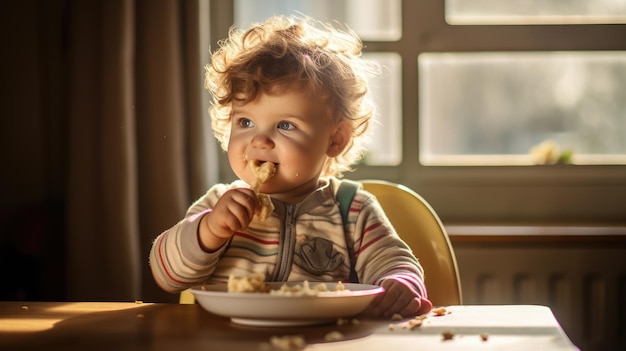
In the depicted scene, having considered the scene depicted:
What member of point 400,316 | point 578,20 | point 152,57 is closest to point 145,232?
point 152,57

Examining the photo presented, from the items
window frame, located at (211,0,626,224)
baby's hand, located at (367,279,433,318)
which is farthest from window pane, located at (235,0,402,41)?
Answer: baby's hand, located at (367,279,433,318)

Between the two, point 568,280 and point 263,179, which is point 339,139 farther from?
point 568,280

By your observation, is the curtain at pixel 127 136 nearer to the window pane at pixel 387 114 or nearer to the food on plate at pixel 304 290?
the window pane at pixel 387 114

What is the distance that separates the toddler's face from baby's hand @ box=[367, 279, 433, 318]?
0.29m

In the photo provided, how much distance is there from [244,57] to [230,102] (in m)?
0.08

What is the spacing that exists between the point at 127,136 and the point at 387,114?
0.80m

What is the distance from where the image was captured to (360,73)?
1471 millimetres

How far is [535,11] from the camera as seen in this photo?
2412mm

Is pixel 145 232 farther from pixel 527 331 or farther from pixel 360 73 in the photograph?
pixel 527 331

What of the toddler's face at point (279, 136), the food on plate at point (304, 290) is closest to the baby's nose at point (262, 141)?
the toddler's face at point (279, 136)

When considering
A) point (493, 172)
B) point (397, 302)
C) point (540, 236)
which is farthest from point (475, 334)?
point (493, 172)

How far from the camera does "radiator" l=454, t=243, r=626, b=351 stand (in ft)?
7.11

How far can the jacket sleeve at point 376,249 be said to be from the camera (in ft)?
4.01

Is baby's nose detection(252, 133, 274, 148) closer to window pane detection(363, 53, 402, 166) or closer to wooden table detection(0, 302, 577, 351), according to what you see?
wooden table detection(0, 302, 577, 351)
